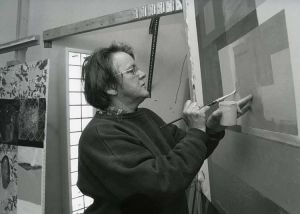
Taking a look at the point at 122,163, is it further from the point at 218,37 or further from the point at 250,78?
the point at 218,37

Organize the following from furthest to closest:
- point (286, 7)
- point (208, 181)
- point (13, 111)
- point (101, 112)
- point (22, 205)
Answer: point (13, 111) < point (22, 205) < point (208, 181) < point (101, 112) < point (286, 7)

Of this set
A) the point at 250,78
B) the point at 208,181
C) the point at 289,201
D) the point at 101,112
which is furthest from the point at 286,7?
the point at 208,181

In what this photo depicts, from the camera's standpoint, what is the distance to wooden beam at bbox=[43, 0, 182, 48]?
1280mm

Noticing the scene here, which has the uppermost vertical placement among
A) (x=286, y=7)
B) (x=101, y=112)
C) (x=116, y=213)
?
(x=286, y=7)

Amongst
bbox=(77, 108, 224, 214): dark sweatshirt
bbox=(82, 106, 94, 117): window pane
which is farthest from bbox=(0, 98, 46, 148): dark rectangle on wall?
bbox=(77, 108, 224, 214): dark sweatshirt

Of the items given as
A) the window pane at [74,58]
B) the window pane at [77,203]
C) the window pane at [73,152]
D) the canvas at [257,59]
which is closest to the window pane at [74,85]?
the window pane at [74,58]

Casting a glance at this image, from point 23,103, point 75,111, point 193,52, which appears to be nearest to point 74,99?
point 75,111

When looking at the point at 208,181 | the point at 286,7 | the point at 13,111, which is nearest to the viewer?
the point at 286,7

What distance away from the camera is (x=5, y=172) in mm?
1696

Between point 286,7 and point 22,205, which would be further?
point 22,205

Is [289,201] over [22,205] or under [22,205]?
over

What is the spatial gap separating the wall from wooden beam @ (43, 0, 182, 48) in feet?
0.56

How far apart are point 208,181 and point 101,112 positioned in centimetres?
54

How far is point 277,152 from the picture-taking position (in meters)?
0.67
